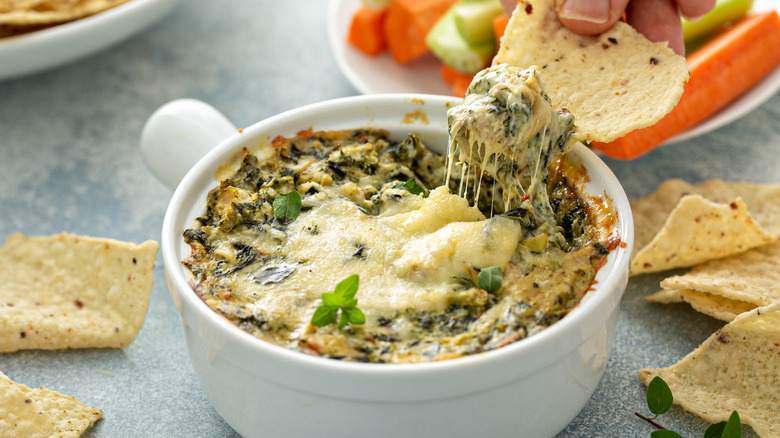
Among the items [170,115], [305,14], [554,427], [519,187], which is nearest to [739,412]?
[554,427]

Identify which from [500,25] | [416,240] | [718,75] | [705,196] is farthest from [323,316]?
[718,75]

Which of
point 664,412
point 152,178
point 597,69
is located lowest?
point 152,178

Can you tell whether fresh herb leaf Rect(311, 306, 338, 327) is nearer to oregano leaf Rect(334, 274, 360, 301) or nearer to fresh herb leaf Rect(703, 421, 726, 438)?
oregano leaf Rect(334, 274, 360, 301)

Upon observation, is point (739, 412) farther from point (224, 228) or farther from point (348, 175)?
point (224, 228)

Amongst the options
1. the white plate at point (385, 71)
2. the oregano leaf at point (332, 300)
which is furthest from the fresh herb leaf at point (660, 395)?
the white plate at point (385, 71)

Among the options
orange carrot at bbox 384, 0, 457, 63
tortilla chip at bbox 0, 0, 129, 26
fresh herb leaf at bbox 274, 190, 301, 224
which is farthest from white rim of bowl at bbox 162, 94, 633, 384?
tortilla chip at bbox 0, 0, 129, 26

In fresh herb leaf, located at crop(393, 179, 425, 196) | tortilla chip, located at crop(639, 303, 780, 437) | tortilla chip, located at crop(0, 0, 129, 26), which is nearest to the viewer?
tortilla chip, located at crop(639, 303, 780, 437)

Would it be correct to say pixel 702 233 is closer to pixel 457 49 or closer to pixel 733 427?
pixel 733 427
